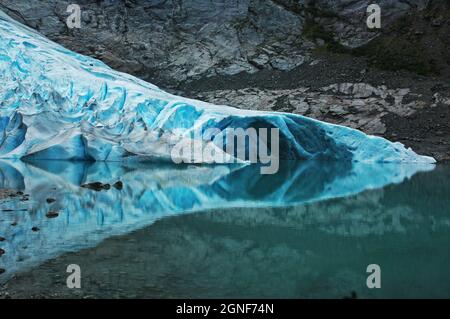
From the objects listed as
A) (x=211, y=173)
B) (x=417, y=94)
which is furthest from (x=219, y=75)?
(x=211, y=173)

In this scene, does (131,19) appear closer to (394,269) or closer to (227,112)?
(227,112)

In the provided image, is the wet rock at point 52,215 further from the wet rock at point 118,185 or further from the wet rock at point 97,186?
the wet rock at point 118,185

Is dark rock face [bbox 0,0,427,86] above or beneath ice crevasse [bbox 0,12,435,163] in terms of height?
above

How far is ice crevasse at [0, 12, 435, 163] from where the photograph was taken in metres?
17.2

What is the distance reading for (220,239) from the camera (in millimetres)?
6117

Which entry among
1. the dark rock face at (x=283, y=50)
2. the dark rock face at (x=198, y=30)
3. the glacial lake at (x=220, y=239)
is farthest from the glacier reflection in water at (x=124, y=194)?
the dark rock face at (x=198, y=30)

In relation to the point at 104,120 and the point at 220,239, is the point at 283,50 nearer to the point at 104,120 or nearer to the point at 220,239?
the point at 104,120

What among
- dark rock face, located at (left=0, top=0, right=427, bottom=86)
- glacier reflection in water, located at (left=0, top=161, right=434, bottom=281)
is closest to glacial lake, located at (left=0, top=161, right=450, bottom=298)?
glacier reflection in water, located at (left=0, top=161, right=434, bottom=281)

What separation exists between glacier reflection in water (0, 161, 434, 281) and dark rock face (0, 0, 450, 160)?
1038 centimetres

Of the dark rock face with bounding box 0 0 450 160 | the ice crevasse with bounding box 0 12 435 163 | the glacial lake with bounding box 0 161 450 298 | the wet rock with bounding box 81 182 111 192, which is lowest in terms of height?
the glacial lake with bounding box 0 161 450 298

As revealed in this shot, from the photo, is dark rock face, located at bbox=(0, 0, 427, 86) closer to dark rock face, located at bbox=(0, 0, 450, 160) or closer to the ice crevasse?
dark rock face, located at bbox=(0, 0, 450, 160)

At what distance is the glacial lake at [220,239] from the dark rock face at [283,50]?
15758mm

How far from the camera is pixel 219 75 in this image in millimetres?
31188
